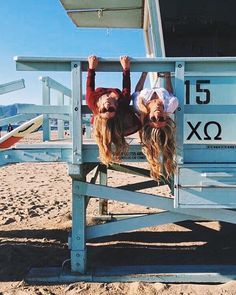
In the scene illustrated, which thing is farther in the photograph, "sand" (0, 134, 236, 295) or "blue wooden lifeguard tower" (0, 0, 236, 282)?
"sand" (0, 134, 236, 295)

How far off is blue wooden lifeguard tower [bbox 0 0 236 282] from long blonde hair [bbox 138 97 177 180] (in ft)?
0.54

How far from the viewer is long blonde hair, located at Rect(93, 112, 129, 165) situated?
12.3 ft

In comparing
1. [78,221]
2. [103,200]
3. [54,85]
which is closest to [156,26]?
[54,85]

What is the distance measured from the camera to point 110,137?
3750 mm

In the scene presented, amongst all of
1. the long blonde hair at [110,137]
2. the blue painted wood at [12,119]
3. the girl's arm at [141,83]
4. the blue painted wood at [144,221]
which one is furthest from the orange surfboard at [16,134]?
the blue painted wood at [144,221]

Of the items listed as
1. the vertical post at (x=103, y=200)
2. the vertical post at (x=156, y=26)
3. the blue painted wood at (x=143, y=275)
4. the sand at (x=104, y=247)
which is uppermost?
the vertical post at (x=156, y=26)

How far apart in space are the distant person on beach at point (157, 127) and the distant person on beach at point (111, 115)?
0.11 metres

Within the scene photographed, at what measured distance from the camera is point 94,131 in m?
3.83

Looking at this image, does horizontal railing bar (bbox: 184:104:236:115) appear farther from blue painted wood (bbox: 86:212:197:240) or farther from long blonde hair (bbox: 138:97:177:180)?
blue painted wood (bbox: 86:212:197:240)

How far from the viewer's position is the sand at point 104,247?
13.6 feet

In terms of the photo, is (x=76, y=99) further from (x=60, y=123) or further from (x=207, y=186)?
(x=60, y=123)

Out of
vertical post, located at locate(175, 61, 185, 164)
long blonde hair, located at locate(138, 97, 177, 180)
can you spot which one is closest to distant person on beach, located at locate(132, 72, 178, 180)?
long blonde hair, located at locate(138, 97, 177, 180)

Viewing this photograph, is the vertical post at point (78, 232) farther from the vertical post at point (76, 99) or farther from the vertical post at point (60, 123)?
the vertical post at point (60, 123)

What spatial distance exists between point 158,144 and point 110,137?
43cm
